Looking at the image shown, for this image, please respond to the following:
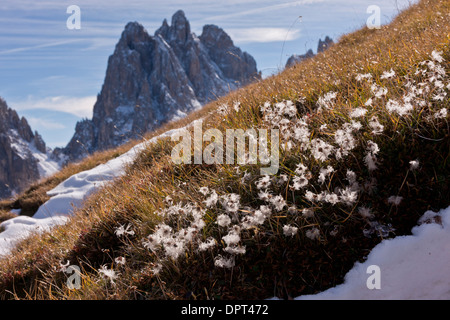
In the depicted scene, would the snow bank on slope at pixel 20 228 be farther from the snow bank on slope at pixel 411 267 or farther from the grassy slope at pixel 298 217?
the snow bank on slope at pixel 411 267

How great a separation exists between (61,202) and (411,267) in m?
9.97

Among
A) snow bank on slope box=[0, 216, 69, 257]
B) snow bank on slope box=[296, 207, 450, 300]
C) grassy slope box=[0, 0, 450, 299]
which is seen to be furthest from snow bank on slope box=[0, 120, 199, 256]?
snow bank on slope box=[296, 207, 450, 300]

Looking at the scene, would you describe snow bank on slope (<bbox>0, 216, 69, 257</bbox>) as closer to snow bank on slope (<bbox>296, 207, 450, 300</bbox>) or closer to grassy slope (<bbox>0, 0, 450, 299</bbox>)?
grassy slope (<bbox>0, 0, 450, 299</bbox>)

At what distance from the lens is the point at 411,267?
290cm

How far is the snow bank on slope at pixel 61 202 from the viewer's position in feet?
26.5

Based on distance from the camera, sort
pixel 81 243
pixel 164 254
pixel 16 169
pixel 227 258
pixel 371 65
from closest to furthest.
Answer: pixel 227 258 < pixel 164 254 < pixel 81 243 < pixel 371 65 < pixel 16 169

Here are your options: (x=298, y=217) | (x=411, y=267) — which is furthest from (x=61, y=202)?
(x=411, y=267)

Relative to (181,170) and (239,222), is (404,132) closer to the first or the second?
(239,222)

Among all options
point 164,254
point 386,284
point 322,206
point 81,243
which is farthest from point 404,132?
point 81,243

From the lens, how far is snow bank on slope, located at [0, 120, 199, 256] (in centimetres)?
808

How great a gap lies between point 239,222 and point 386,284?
155cm

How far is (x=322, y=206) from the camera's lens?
3359 millimetres

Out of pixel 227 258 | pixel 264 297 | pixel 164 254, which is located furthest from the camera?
pixel 164 254

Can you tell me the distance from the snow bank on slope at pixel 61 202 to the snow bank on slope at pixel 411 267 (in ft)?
20.6
